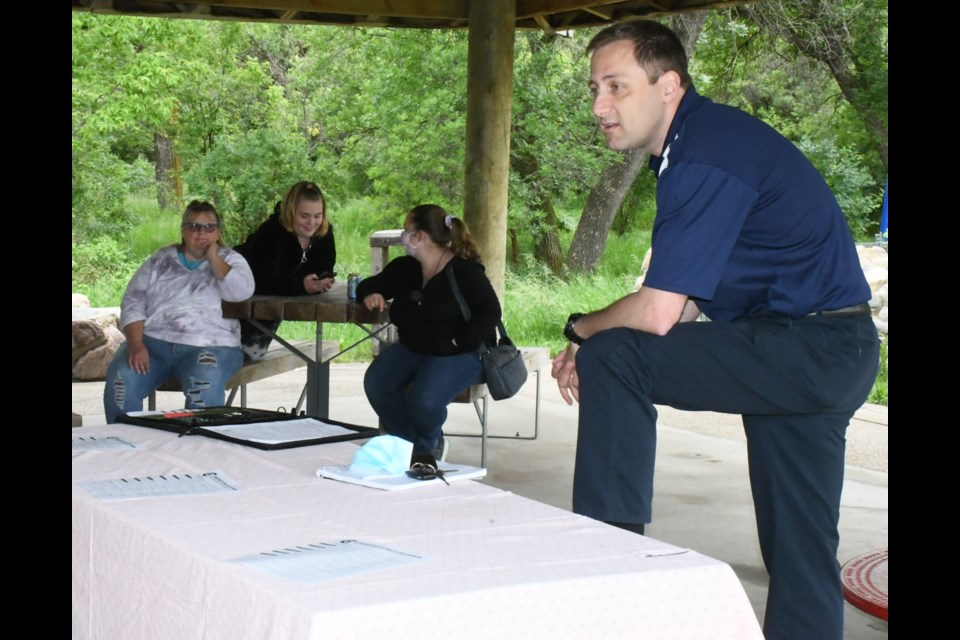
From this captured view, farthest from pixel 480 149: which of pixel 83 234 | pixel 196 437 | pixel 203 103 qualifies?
pixel 203 103

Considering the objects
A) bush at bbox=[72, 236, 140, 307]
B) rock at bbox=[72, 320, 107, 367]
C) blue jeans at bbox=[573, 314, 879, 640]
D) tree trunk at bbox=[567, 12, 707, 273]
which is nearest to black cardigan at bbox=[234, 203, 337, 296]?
blue jeans at bbox=[573, 314, 879, 640]

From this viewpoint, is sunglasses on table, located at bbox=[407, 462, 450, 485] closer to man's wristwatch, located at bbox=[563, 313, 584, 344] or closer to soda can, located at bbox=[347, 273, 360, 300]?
man's wristwatch, located at bbox=[563, 313, 584, 344]

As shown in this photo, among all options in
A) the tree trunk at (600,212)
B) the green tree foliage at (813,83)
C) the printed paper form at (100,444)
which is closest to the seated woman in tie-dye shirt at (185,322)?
the printed paper form at (100,444)

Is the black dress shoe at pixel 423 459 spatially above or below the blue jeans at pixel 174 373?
above

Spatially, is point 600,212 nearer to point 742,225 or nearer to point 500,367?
point 500,367

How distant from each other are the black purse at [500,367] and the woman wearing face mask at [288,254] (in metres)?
0.89

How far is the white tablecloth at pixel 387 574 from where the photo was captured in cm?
176

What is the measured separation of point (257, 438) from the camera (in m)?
3.01

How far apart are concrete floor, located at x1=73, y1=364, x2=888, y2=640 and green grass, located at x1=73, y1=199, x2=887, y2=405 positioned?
296 cm

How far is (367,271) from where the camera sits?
20.0 metres

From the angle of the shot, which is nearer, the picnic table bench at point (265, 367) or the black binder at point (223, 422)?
the black binder at point (223, 422)

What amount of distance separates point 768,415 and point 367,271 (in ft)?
56.6

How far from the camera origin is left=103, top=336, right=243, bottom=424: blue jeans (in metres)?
5.57

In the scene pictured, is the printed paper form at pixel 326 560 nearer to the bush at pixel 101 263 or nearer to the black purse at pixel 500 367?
the black purse at pixel 500 367
